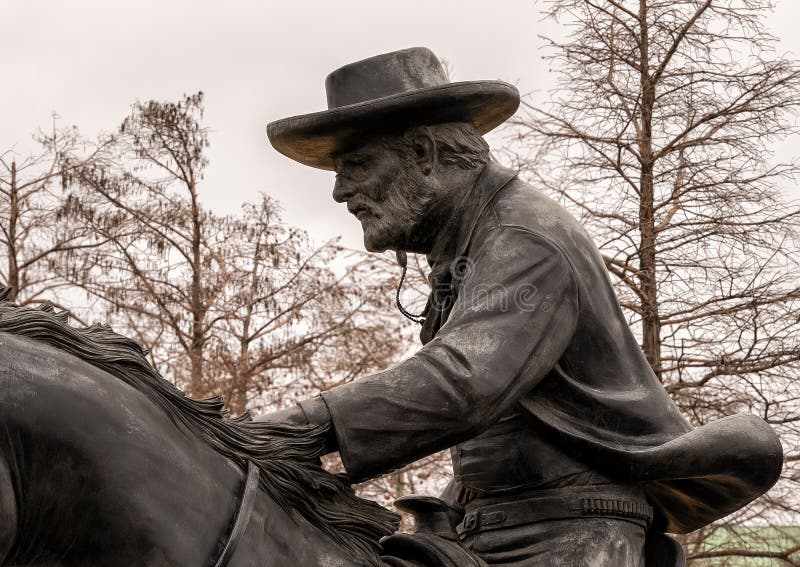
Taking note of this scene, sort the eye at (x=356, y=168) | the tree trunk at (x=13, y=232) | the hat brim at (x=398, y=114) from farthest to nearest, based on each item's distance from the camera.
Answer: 1. the tree trunk at (x=13, y=232)
2. the eye at (x=356, y=168)
3. the hat brim at (x=398, y=114)

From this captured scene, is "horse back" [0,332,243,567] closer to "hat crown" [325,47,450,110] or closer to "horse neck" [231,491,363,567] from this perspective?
"horse neck" [231,491,363,567]

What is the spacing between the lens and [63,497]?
2.91 m

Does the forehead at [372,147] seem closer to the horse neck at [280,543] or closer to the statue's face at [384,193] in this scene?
the statue's face at [384,193]

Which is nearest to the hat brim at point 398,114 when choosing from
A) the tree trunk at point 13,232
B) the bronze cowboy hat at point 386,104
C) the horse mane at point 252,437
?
the bronze cowboy hat at point 386,104

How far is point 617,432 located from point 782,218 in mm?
9503

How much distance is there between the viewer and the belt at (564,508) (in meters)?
3.87

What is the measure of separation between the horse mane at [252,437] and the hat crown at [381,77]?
115 cm

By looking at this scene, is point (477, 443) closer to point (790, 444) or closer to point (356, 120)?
point (356, 120)

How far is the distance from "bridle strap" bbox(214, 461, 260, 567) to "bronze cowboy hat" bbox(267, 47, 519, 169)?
1.17 meters

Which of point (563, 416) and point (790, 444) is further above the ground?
point (790, 444)

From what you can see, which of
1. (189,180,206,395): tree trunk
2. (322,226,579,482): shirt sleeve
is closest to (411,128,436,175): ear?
(322,226,579,482): shirt sleeve

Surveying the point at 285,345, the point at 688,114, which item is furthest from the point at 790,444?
the point at 285,345

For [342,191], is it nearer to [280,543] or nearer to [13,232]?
[280,543]

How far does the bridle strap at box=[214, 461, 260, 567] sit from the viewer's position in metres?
3.12
